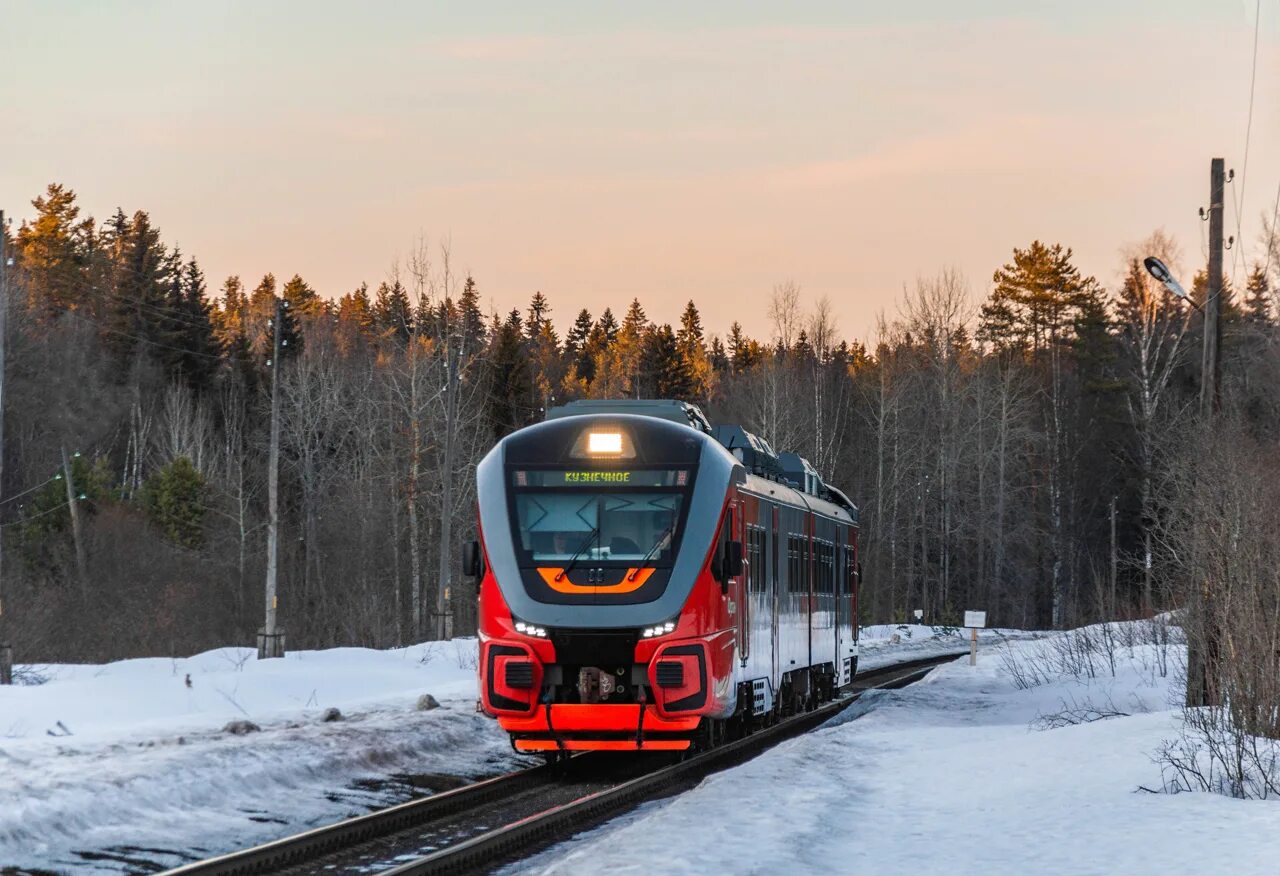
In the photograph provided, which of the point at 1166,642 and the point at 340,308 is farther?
the point at 340,308

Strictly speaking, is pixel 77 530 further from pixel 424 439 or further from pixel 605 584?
pixel 605 584

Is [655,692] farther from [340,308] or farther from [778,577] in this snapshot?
[340,308]

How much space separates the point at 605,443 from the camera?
15938mm

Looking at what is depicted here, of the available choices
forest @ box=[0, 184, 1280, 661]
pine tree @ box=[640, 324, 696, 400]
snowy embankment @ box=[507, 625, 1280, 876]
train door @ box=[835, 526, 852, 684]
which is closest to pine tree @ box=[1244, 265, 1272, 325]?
forest @ box=[0, 184, 1280, 661]

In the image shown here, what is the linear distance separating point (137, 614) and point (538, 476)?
38.2 m

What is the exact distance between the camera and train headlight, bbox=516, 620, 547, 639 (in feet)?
49.3

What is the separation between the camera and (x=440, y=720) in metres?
19.4

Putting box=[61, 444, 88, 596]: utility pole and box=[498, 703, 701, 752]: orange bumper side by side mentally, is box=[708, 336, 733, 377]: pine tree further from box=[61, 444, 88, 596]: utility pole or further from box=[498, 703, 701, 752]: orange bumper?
box=[498, 703, 701, 752]: orange bumper

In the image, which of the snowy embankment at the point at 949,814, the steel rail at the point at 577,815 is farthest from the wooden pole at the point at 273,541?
the snowy embankment at the point at 949,814

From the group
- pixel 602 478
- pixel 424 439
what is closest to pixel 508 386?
pixel 424 439

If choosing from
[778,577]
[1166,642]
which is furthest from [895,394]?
[778,577]

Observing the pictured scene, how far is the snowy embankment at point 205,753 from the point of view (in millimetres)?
11680

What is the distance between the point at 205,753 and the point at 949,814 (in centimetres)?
691

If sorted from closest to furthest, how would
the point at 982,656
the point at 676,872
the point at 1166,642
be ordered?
the point at 676,872, the point at 1166,642, the point at 982,656
